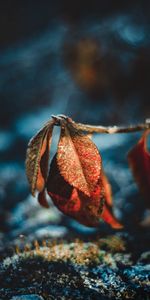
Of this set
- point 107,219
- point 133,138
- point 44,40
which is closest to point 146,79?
point 133,138

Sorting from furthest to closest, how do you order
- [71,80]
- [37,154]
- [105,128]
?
[71,80] < [105,128] < [37,154]

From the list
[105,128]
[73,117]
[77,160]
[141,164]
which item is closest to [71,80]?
[73,117]

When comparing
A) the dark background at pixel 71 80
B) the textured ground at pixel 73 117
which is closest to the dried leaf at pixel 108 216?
the textured ground at pixel 73 117

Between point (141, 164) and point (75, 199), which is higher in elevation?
point (141, 164)

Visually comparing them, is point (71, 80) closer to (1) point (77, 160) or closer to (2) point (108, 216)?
(2) point (108, 216)

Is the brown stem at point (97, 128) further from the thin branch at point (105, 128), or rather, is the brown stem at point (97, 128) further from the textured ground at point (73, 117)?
the textured ground at point (73, 117)
